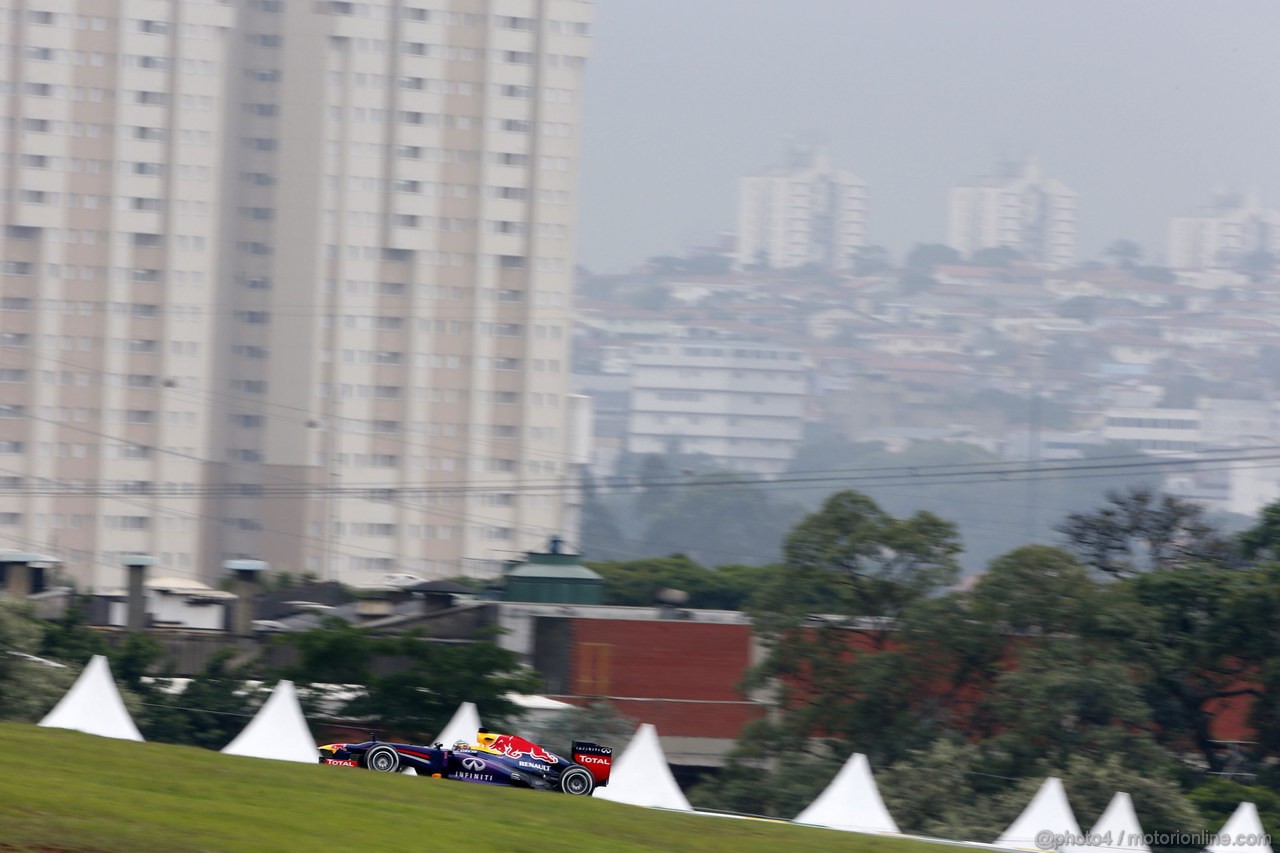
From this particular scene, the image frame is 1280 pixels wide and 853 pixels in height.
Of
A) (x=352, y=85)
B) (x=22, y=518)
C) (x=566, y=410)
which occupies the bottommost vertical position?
(x=22, y=518)

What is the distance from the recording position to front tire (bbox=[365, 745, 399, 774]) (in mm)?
16047

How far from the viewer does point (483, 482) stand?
10850cm

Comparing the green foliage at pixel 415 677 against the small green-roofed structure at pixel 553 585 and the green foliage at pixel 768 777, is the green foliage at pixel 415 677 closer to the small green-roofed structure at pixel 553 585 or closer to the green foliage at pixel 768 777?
the green foliage at pixel 768 777

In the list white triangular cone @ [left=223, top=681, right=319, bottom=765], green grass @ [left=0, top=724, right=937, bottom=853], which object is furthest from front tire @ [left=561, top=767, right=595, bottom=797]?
white triangular cone @ [left=223, top=681, right=319, bottom=765]

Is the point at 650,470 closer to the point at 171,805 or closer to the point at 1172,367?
the point at 1172,367

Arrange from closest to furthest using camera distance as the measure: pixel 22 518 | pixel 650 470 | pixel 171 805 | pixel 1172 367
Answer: pixel 171 805 → pixel 22 518 → pixel 650 470 → pixel 1172 367

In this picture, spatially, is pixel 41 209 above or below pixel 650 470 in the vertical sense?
above

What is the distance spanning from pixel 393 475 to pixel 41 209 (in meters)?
30.2

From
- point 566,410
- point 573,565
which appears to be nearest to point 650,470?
point 566,410

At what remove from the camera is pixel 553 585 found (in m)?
48.2

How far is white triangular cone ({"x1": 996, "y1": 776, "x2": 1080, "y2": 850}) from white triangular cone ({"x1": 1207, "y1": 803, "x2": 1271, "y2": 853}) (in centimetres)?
230

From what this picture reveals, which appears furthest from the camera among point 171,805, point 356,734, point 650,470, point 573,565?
point 650,470

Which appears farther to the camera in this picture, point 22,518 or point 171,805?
point 22,518

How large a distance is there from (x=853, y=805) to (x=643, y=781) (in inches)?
135
